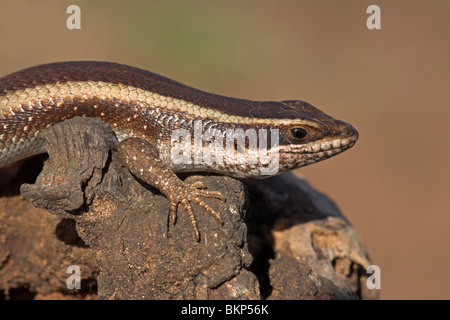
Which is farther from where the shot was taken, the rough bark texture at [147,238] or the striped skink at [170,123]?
the striped skink at [170,123]

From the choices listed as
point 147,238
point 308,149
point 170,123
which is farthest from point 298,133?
point 147,238

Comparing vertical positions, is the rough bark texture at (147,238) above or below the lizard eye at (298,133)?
below

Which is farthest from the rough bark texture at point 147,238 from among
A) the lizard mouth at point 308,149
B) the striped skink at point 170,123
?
the lizard mouth at point 308,149

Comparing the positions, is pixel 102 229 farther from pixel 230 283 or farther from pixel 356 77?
pixel 356 77

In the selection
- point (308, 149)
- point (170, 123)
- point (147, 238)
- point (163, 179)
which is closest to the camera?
point (147, 238)

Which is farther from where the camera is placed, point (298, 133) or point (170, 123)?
Answer: point (170, 123)

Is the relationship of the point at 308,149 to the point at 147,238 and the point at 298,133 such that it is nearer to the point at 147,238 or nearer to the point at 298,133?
the point at 298,133

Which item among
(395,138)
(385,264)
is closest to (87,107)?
(385,264)

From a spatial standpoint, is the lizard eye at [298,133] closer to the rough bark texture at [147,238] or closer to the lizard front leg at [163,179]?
the rough bark texture at [147,238]
